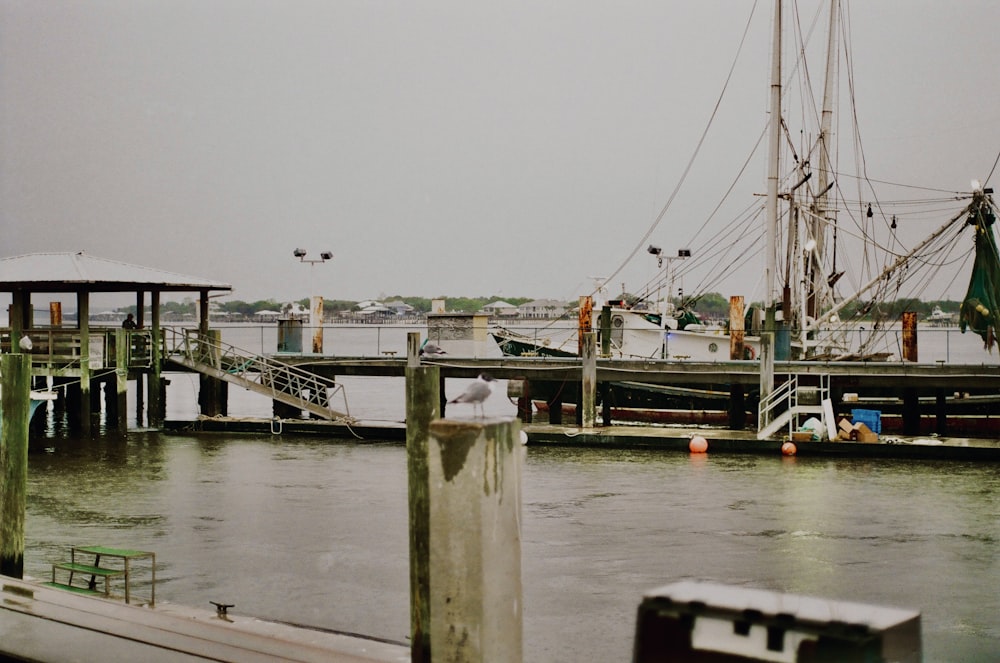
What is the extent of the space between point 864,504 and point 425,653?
46.1 feet

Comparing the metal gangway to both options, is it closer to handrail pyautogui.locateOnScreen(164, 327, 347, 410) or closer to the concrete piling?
handrail pyautogui.locateOnScreen(164, 327, 347, 410)

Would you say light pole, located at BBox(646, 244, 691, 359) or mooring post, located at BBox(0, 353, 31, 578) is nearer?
mooring post, located at BBox(0, 353, 31, 578)

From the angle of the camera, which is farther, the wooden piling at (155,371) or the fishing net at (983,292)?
the wooden piling at (155,371)

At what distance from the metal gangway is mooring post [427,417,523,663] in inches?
919

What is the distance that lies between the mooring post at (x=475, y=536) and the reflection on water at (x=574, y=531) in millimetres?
4805

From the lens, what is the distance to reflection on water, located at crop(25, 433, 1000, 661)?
11516mm

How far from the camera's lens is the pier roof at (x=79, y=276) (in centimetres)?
2725

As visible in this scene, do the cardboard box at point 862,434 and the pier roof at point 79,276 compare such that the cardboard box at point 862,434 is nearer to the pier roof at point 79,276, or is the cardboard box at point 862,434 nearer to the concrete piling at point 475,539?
the pier roof at point 79,276

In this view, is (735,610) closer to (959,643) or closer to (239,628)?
(239,628)

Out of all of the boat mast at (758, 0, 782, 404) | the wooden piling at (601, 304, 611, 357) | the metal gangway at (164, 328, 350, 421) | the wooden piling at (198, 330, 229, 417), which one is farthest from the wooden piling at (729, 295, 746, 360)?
the wooden piling at (198, 330, 229, 417)

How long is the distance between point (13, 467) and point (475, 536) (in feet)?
22.0

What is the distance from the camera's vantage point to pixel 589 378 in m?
26.0

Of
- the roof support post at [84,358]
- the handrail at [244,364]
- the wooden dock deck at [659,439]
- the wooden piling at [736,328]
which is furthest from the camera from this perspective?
the handrail at [244,364]

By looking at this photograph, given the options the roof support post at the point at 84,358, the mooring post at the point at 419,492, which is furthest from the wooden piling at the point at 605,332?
the mooring post at the point at 419,492
